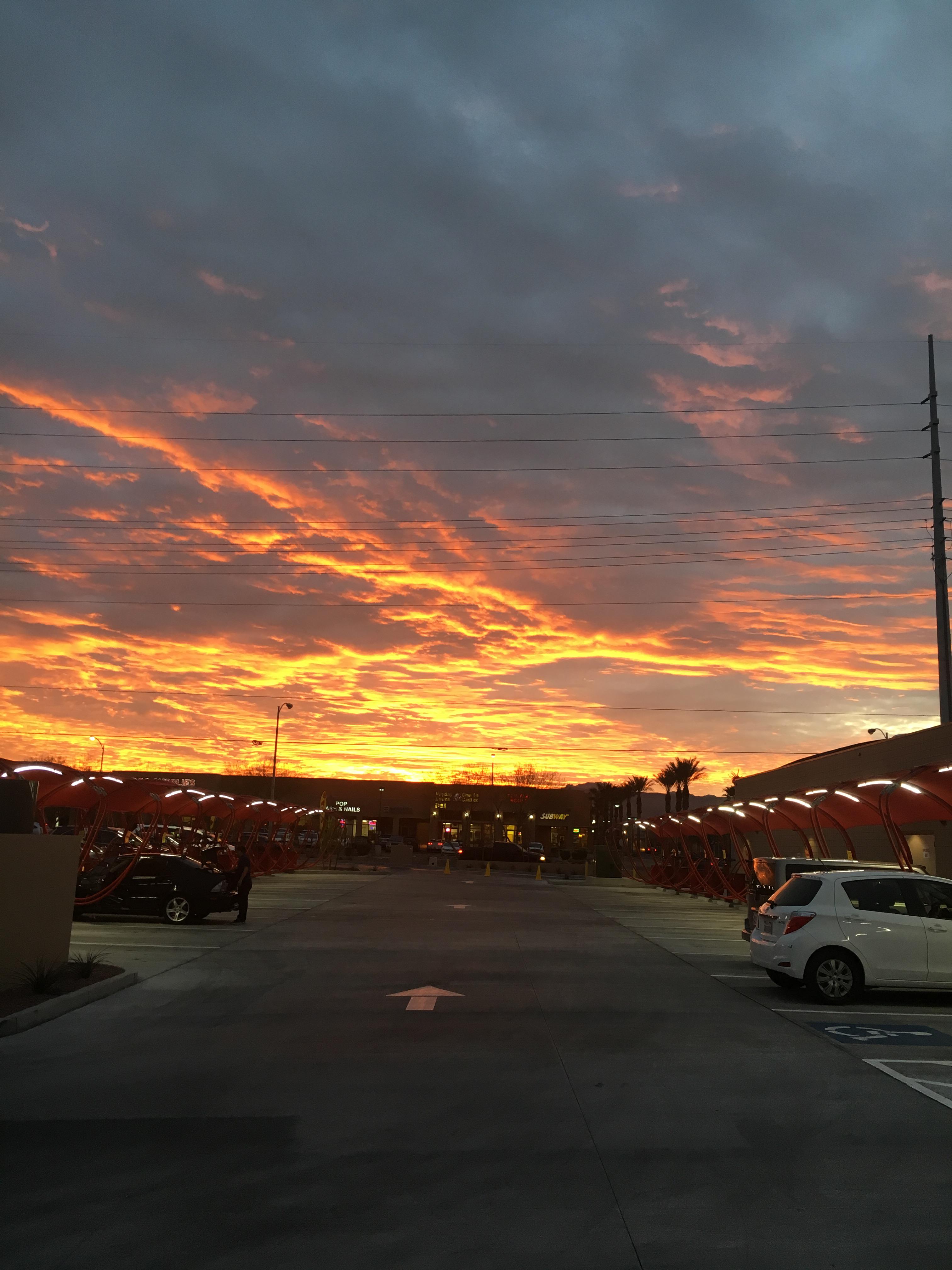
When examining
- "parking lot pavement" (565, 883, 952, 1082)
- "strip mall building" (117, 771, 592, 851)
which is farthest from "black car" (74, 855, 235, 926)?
"strip mall building" (117, 771, 592, 851)

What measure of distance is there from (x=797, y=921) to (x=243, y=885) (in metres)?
13.9

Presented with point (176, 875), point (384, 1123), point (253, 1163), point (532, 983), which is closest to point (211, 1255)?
point (253, 1163)

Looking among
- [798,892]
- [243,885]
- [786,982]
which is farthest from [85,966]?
[243,885]

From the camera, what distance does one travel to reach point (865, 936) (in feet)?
45.8

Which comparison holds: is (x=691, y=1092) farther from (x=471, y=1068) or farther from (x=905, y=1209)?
(x=905, y=1209)

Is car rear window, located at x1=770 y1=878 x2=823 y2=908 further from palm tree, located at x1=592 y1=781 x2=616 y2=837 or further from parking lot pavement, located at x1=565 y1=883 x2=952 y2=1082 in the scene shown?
palm tree, located at x1=592 y1=781 x2=616 y2=837

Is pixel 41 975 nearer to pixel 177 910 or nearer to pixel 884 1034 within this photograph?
pixel 884 1034

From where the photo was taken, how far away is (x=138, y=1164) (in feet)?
22.1

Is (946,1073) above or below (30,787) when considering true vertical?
below

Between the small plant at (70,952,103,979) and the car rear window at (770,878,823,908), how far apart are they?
9.13m

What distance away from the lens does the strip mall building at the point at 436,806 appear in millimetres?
120375

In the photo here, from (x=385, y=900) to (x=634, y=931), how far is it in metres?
10.9

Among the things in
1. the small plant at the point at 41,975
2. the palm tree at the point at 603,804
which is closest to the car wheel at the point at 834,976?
the small plant at the point at 41,975

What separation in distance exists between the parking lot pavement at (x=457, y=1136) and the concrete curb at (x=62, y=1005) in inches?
6.8
